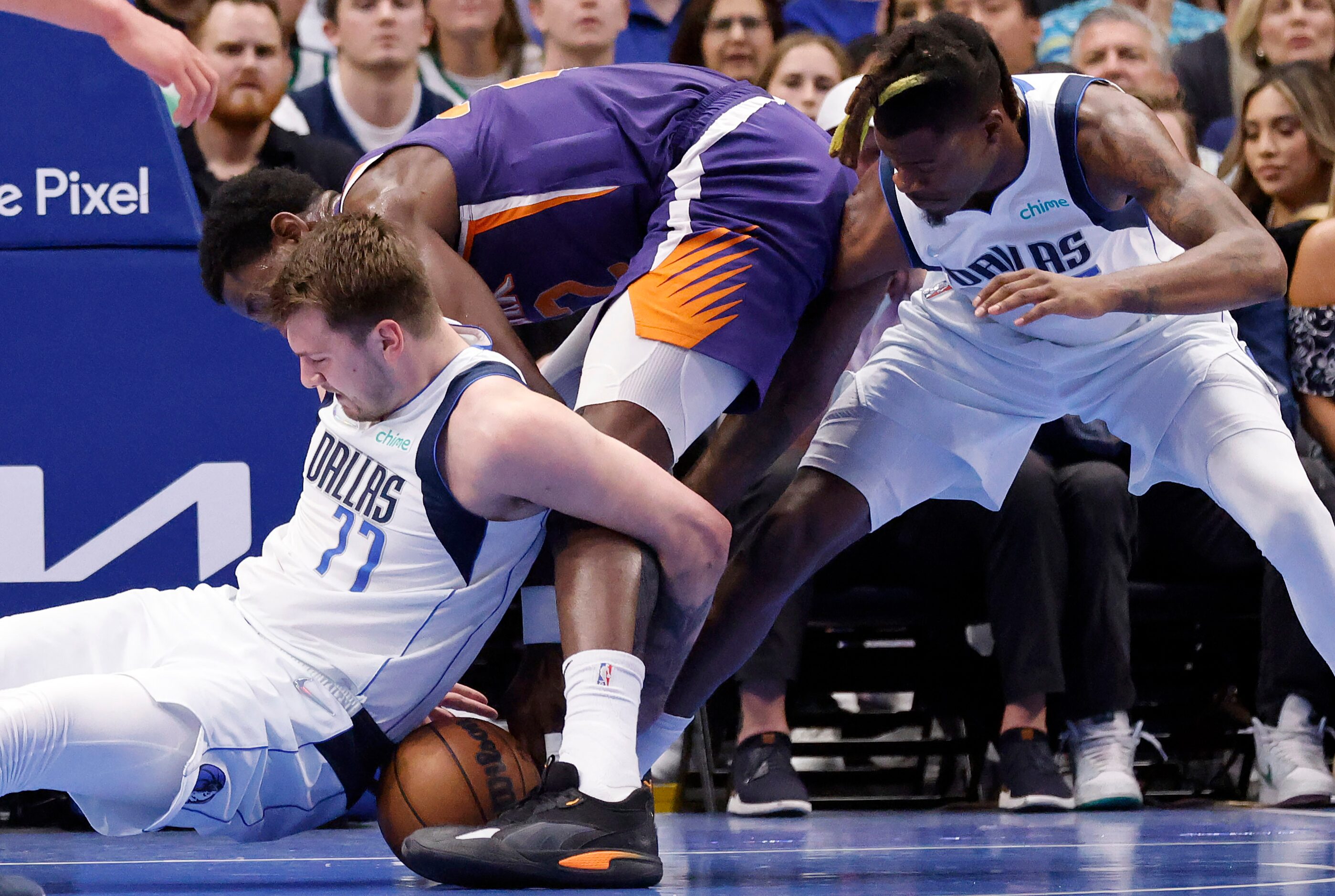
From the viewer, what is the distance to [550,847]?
2559 millimetres

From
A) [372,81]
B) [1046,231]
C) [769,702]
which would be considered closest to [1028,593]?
[769,702]

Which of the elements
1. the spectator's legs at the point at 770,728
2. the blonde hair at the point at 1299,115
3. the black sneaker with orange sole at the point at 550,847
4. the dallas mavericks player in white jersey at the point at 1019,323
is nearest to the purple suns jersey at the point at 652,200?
the dallas mavericks player in white jersey at the point at 1019,323

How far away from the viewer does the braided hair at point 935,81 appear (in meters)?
3.16

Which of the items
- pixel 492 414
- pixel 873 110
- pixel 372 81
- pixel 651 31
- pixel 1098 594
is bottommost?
pixel 1098 594

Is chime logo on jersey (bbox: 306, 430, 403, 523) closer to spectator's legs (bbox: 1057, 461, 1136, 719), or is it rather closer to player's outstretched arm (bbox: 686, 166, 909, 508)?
player's outstretched arm (bbox: 686, 166, 909, 508)

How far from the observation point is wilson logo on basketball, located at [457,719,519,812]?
9.20 ft

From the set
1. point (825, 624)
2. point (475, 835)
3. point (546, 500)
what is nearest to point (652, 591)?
point (546, 500)

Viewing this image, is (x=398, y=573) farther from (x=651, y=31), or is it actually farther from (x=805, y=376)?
(x=651, y=31)

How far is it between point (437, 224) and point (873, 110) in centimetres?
93

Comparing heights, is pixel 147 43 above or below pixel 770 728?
above

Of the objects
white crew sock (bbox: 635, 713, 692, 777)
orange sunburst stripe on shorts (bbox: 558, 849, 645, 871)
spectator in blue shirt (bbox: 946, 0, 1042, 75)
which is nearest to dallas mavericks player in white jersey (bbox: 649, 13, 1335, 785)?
white crew sock (bbox: 635, 713, 692, 777)

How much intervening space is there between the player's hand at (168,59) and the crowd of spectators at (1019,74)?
1369 millimetres

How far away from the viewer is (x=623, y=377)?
3.11m

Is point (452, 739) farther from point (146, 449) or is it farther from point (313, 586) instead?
point (146, 449)
